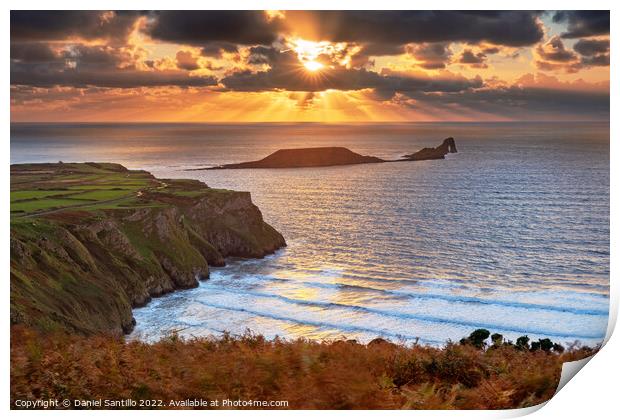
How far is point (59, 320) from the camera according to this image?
13578mm

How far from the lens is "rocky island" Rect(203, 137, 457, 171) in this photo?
15242mm

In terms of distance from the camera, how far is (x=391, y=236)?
16.8 metres

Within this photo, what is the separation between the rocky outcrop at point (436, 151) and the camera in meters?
15.3

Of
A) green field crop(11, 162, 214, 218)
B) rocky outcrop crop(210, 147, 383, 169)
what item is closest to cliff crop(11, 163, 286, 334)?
green field crop(11, 162, 214, 218)

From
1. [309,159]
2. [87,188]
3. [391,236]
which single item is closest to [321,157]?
[309,159]

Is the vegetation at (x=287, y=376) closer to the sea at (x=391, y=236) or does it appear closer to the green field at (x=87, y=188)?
the sea at (x=391, y=236)

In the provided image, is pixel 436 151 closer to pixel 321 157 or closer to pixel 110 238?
pixel 321 157

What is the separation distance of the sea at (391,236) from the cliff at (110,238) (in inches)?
16.9

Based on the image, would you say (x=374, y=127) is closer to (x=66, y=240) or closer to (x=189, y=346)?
(x=189, y=346)

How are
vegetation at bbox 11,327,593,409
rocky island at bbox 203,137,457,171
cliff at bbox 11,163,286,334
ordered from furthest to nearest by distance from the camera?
rocky island at bbox 203,137,457,171 < cliff at bbox 11,163,286,334 < vegetation at bbox 11,327,593,409

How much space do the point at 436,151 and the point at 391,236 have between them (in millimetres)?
2460

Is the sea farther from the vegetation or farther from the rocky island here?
the vegetation

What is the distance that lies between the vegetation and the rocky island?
18.9ft

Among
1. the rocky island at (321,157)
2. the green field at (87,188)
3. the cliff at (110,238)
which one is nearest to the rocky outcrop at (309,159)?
the rocky island at (321,157)
